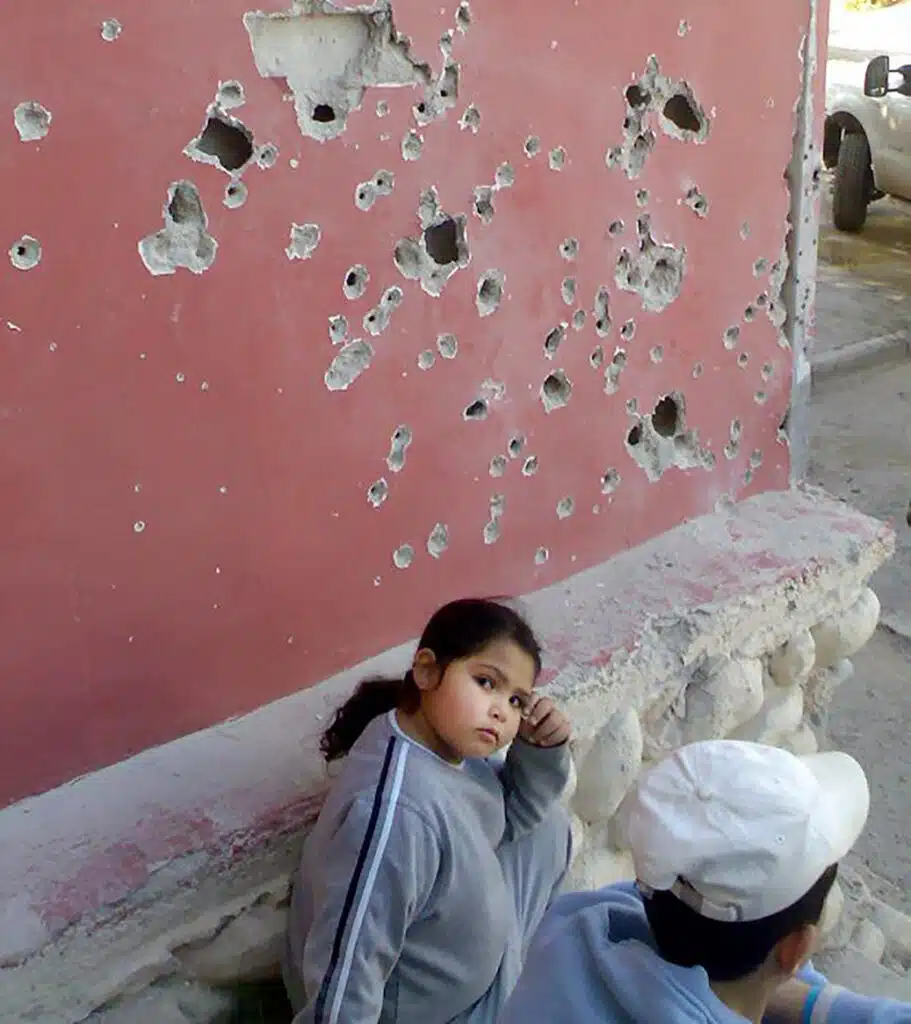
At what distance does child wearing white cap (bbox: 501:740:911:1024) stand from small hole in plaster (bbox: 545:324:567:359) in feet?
3.09

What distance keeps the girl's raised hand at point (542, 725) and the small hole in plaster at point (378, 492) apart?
37 centimetres

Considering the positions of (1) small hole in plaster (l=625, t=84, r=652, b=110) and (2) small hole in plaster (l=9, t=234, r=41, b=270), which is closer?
(2) small hole in plaster (l=9, t=234, r=41, b=270)

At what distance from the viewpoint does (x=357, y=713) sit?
6.17 feet

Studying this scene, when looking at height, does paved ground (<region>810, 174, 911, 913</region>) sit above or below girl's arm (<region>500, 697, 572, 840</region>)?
below

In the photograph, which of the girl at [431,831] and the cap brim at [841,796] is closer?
the cap brim at [841,796]

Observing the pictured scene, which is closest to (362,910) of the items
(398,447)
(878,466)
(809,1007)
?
(809,1007)

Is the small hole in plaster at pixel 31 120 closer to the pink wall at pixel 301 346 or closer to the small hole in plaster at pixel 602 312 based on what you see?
the pink wall at pixel 301 346

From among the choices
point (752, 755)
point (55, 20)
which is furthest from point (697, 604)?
point (55, 20)

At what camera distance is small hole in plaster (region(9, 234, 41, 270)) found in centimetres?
151

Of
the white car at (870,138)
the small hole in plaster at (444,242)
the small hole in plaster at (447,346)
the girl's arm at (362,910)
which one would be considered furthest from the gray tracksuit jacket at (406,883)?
the white car at (870,138)

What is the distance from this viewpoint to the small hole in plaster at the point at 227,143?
165 cm

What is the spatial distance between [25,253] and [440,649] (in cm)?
70

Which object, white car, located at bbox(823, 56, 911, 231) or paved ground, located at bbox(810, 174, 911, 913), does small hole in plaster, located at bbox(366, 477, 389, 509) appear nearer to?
paved ground, located at bbox(810, 174, 911, 913)

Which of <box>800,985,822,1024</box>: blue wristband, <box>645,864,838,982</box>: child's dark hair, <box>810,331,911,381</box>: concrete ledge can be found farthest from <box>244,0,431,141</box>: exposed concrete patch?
<box>810,331,911,381</box>: concrete ledge
